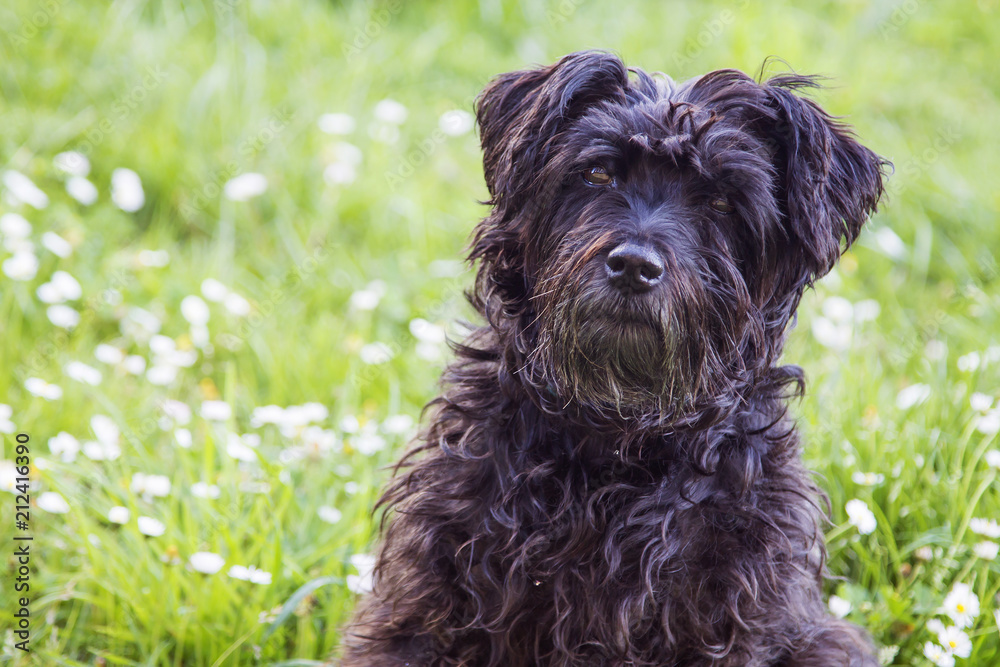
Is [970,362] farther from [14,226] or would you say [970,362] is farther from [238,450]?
[14,226]

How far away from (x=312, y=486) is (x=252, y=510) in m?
0.36

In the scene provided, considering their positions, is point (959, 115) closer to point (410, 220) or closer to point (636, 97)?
point (410, 220)

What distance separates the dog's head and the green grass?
0.90m

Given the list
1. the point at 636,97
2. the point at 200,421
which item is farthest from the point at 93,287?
the point at 636,97

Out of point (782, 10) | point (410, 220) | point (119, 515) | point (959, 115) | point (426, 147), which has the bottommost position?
point (119, 515)

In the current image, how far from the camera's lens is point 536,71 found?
271cm

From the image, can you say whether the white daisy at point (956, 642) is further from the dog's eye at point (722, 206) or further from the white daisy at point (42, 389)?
the white daisy at point (42, 389)

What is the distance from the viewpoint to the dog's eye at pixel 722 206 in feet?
7.88

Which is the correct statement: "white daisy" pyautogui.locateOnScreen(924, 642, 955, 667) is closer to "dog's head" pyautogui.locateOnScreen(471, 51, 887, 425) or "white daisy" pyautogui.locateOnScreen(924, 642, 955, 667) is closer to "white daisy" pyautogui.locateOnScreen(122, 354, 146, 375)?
"dog's head" pyautogui.locateOnScreen(471, 51, 887, 425)

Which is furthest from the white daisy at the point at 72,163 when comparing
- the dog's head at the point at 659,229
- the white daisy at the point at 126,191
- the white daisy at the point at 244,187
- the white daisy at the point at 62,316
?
the dog's head at the point at 659,229

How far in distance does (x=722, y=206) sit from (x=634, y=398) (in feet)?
1.70

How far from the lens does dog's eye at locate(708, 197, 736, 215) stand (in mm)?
2400

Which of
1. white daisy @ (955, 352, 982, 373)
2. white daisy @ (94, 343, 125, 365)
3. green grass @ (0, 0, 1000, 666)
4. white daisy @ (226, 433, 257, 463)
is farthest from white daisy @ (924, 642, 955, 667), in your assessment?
white daisy @ (94, 343, 125, 365)

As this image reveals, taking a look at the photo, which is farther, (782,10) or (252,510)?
(782,10)
